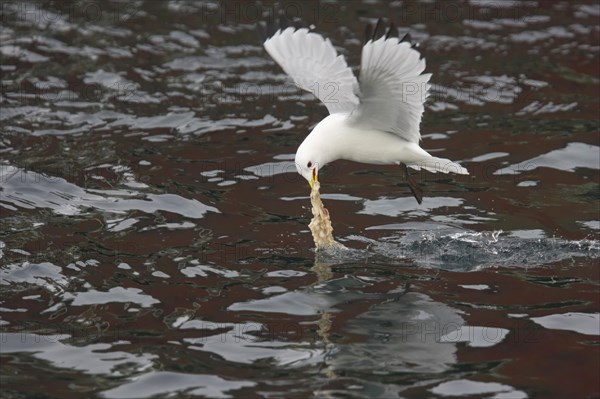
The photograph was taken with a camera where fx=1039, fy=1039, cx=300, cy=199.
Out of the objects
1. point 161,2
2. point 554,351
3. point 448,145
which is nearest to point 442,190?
point 448,145

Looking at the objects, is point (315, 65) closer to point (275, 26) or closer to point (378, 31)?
point (275, 26)

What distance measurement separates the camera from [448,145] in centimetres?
1112

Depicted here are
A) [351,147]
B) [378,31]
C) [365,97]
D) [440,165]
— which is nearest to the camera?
[378,31]

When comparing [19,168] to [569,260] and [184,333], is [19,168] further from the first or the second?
[569,260]

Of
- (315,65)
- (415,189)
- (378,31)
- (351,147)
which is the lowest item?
(415,189)

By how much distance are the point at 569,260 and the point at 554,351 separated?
5.40 feet

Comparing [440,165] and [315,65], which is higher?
[315,65]

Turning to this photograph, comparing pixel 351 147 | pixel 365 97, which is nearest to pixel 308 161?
pixel 351 147

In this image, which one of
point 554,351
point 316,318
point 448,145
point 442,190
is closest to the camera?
point 554,351

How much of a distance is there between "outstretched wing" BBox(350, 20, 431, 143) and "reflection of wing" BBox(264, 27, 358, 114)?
443 millimetres

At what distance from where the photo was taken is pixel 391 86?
7574 mm

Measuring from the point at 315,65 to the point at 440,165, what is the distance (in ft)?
4.29

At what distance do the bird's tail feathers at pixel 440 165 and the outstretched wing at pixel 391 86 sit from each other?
0.24 metres

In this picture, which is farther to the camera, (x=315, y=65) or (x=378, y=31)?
(x=315, y=65)
